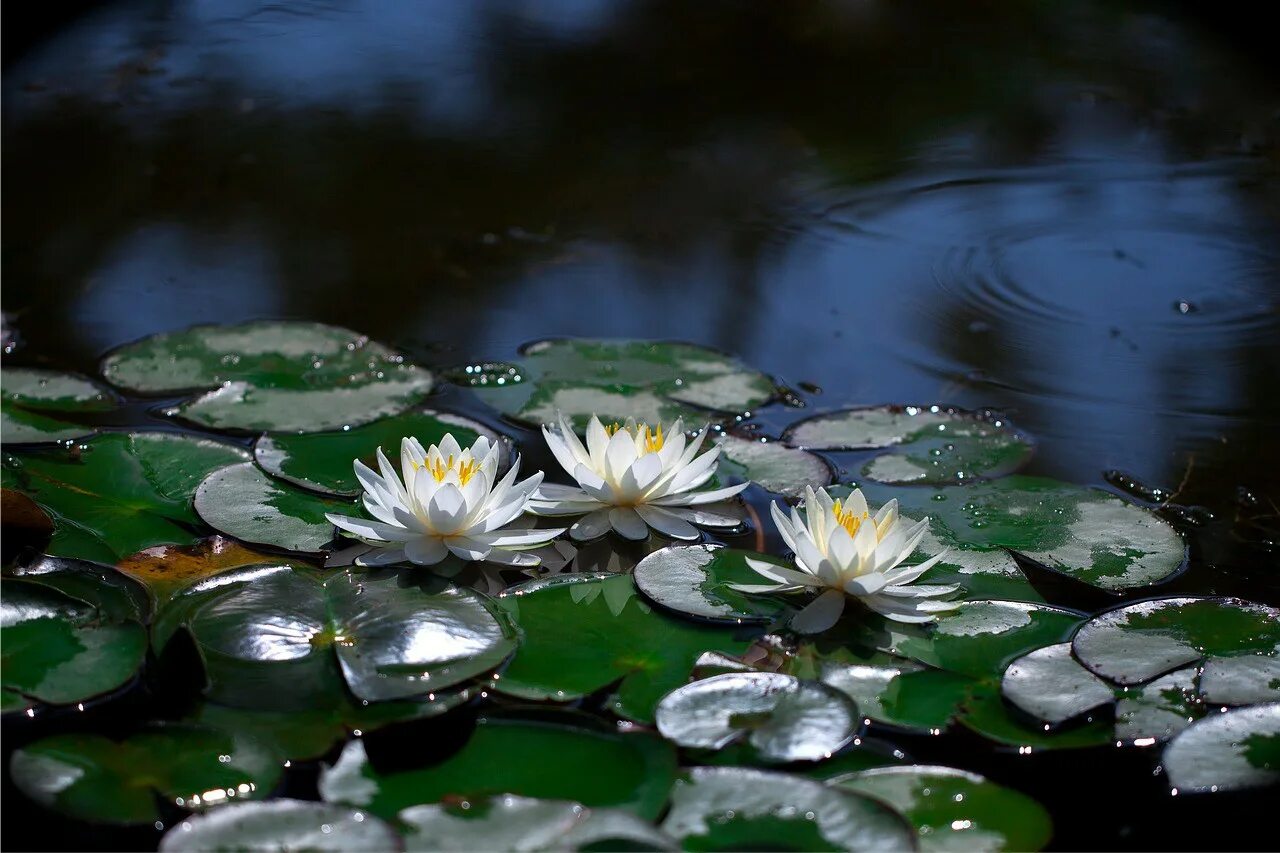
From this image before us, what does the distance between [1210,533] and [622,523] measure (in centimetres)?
88

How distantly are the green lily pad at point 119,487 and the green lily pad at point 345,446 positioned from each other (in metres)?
0.07

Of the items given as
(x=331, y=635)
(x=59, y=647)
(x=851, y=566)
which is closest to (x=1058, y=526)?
(x=851, y=566)

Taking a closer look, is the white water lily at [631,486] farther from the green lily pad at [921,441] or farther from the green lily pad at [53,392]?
the green lily pad at [53,392]

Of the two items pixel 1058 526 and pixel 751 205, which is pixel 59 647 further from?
pixel 751 205

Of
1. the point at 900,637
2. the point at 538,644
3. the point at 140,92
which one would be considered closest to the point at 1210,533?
the point at 900,637

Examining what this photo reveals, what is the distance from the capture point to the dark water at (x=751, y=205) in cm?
225

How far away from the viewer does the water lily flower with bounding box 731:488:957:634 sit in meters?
1.47

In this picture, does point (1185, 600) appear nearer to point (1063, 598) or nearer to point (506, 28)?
point (1063, 598)

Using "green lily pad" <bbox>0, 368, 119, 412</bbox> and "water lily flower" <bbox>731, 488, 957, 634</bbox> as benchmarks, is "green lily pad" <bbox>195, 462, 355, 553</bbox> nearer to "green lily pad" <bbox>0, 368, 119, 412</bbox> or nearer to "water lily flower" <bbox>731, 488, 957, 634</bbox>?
"green lily pad" <bbox>0, 368, 119, 412</bbox>

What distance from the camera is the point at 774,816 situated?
1149mm

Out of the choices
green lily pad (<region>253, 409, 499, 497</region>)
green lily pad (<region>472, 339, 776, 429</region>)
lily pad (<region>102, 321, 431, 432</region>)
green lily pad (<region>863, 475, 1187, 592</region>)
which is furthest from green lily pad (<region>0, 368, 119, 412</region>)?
green lily pad (<region>863, 475, 1187, 592</region>)

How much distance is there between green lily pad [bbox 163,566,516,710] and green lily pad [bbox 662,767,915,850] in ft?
1.01

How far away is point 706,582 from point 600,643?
20cm

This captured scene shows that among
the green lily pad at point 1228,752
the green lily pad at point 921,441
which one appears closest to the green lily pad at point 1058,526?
the green lily pad at point 921,441
